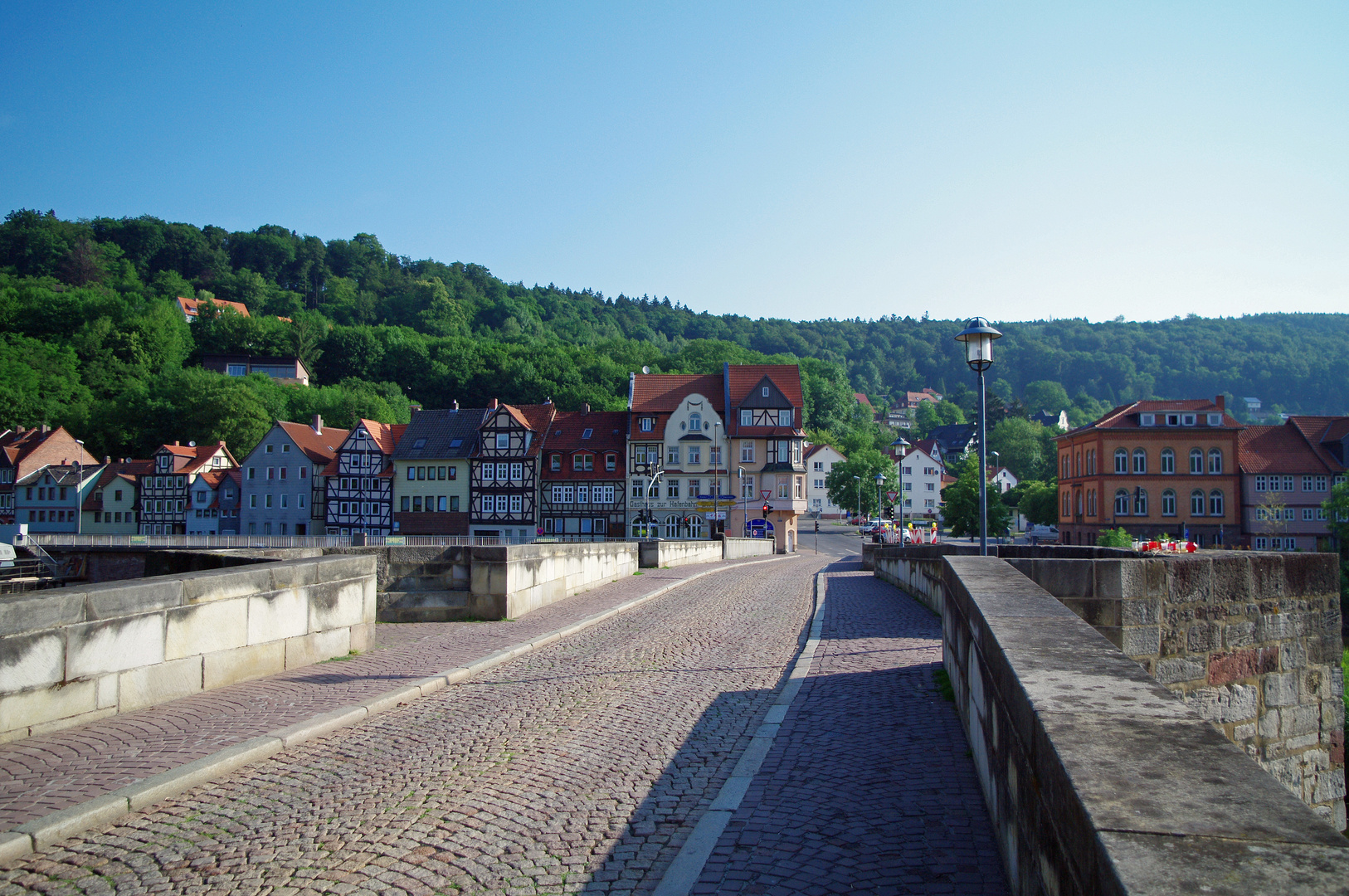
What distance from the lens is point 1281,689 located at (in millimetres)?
8945

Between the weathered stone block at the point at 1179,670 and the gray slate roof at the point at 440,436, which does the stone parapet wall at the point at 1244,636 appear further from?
the gray slate roof at the point at 440,436

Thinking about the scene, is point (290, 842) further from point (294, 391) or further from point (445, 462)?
point (294, 391)

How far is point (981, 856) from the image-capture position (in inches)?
166

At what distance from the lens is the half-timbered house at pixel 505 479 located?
6650cm

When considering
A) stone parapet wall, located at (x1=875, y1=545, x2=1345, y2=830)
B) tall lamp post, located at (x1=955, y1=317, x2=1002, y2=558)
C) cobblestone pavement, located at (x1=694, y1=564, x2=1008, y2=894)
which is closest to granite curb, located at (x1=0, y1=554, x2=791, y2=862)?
cobblestone pavement, located at (x1=694, y1=564, x2=1008, y2=894)

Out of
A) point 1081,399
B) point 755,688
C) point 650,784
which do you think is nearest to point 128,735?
point 650,784

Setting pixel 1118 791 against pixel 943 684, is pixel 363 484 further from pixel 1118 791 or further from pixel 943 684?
pixel 1118 791

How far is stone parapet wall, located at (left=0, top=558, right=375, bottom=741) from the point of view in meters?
5.97

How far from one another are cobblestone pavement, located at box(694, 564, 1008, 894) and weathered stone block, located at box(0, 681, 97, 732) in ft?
15.9

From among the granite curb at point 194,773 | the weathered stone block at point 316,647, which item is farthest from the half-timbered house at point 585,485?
the granite curb at point 194,773

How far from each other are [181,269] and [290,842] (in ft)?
543

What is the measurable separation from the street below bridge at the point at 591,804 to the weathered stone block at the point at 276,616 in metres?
1.90

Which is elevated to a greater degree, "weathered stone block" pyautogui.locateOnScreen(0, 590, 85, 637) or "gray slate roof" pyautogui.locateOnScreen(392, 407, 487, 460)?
"gray slate roof" pyautogui.locateOnScreen(392, 407, 487, 460)

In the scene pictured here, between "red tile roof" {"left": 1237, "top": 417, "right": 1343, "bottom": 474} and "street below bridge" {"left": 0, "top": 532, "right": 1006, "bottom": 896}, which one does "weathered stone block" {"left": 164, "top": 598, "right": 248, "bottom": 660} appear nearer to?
"street below bridge" {"left": 0, "top": 532, "right": 1006, "bottom": 896}
